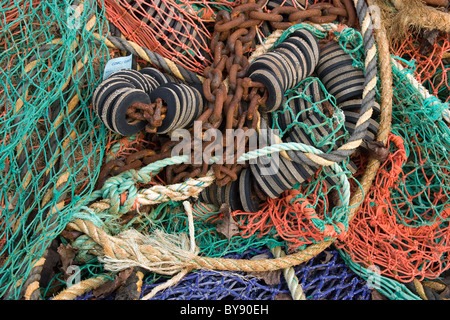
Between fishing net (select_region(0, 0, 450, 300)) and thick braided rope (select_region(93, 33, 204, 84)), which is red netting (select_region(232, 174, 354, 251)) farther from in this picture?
thick braided rope (select_region(93, 33, 204, 84))

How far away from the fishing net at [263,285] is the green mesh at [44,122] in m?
0.38

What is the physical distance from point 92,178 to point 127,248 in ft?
1.21

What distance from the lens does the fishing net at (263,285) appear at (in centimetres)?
161

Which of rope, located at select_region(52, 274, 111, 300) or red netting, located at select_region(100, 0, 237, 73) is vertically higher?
red netting, located at select_region(100, 0, 237, 73)

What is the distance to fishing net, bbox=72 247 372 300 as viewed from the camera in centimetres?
161

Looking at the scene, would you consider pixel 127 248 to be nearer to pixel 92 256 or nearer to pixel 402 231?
pixel 92 256

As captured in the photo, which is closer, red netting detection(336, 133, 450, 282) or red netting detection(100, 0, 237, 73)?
red netting detection(336, 133, 450, 282)

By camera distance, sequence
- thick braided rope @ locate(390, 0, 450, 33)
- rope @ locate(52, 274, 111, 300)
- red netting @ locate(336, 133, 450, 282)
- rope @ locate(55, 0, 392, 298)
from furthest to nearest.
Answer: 1. thick braided rope @ locate(390, 0, 450, 33)
2. red netting @ locate(336, 133, 450, 282)
3. rope @ locate(55, 0, 392, 298)
4. rope @ locate(52, 274, 111, 300)

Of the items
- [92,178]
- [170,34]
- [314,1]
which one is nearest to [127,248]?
[92,178]

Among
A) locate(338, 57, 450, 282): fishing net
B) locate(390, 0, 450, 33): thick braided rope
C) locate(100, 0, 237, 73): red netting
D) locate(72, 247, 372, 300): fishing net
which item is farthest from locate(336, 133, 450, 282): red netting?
locate(100, 0, 237, 73): red netting

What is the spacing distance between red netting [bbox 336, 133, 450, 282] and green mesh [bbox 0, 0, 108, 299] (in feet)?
4.11

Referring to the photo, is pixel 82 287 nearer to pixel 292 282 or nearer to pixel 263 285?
pixel 263 285

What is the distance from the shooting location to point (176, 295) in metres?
1.62

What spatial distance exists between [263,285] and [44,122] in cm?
125
